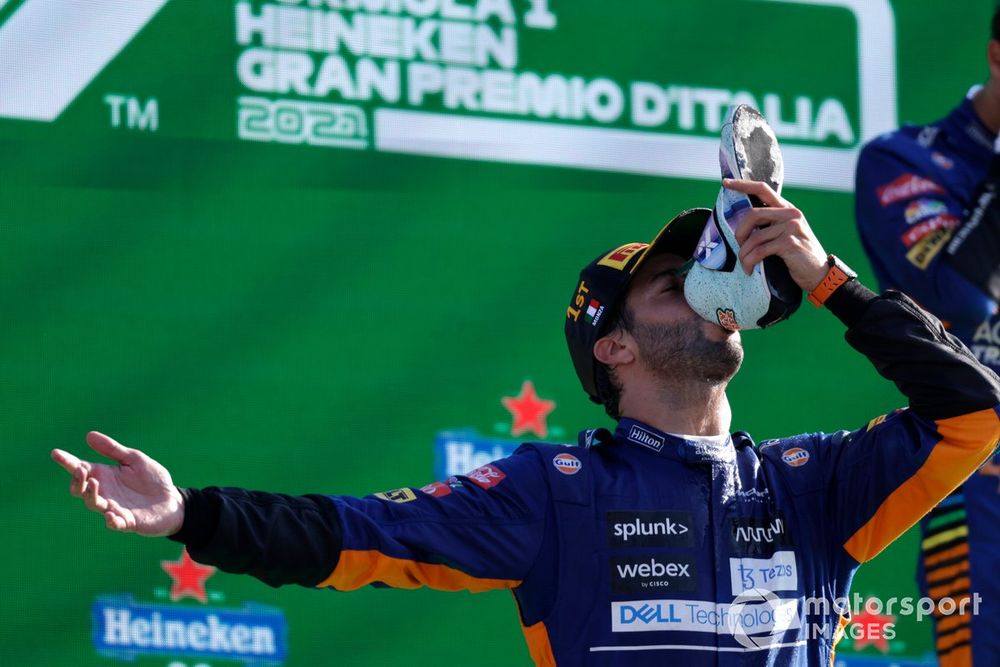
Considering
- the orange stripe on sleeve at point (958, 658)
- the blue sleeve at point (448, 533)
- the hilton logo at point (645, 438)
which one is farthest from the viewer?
the orange stripe on sleeve at point (958, 658)

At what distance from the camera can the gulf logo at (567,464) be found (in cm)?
229

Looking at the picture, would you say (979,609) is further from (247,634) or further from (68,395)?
(68,395)

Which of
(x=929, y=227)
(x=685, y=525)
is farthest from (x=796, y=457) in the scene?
(x=929, y=227)

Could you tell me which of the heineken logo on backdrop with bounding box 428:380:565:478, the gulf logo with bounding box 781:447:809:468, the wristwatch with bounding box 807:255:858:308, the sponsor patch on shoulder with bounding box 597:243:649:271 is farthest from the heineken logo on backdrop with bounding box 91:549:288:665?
the wristwatch with bounding box 807:255:858:308

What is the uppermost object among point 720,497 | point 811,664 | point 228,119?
point 228,119

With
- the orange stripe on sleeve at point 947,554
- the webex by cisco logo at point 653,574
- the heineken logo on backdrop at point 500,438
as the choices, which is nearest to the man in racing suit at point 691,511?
the webex by cisco logo at point 653,574

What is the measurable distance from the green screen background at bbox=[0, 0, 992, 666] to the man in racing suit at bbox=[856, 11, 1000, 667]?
516 millimetres

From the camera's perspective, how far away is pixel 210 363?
3.29m

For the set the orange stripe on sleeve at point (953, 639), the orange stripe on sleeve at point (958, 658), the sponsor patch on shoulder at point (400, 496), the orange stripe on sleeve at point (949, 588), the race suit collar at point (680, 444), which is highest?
the race suit collar at point (680, 444)

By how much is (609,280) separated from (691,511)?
1.41ft

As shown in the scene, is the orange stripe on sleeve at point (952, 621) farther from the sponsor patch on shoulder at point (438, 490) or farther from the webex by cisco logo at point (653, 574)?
the sponsor patch on shoulder at point (438, 490)

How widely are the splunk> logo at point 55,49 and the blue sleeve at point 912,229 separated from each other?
1.65 m

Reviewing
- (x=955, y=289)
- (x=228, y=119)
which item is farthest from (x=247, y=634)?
(x=955, y=289)

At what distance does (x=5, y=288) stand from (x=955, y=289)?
6.43 feet
